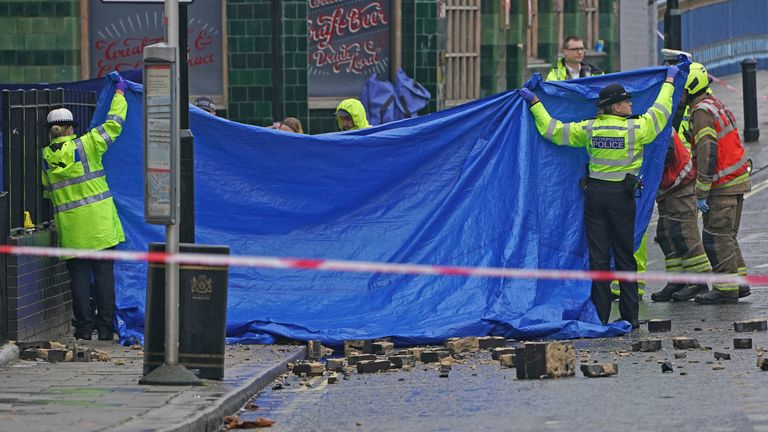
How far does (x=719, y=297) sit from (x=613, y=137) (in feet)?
7.16

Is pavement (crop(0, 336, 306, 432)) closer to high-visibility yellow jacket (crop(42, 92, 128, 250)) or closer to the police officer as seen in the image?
the police officer

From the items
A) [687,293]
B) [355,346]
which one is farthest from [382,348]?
[687,293]

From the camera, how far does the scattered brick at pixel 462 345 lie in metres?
13.8

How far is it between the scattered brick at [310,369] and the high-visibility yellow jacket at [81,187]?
2.40 metres

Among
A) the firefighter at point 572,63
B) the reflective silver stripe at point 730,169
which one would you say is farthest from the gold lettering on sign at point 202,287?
the firefighter at point 572,63

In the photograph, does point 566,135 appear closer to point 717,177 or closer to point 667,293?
point 717,177

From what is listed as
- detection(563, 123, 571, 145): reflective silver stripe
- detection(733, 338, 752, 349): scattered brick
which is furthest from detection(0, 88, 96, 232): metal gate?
detection(733, 338, 752, 349): scattered brick

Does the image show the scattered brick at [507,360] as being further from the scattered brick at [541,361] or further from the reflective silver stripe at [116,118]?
the reflective silver stripe at [116,118]

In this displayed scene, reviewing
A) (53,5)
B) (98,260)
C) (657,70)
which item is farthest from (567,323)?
(53,5)

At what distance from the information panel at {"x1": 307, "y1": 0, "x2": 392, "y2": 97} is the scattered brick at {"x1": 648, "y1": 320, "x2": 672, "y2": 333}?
1068cm

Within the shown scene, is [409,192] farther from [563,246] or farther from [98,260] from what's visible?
[98,260]

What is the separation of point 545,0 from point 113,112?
1664 centimetres

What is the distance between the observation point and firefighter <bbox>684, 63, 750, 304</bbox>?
16.5 meters

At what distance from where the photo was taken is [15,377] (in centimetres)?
1233
